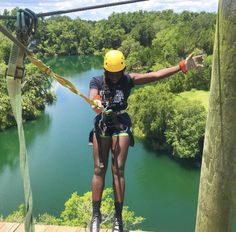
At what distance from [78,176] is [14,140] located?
8182mm

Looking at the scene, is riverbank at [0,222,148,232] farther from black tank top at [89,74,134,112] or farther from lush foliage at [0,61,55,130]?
lush foliage at [0,61,55,130]

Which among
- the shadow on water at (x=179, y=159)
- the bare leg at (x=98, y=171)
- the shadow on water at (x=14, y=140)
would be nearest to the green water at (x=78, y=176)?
the shadow on water at (x=14, y=140)

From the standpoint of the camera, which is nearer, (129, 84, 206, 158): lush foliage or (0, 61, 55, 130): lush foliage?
(129, 84, 206, 158): lush foliage

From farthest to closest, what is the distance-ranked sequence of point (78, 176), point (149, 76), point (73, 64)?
1. point (73, 64)
2. point (78, 176)
3. point (149, 76)

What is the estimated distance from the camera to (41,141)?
27250 mm

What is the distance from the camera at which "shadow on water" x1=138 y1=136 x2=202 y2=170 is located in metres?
24.7

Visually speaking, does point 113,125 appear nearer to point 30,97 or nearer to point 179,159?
point 179,159

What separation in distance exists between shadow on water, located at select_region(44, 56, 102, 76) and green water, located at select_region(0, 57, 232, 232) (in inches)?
898

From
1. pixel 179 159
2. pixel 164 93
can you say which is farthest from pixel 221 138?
pixel 164 93

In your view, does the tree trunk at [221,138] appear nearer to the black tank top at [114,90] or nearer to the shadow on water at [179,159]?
the black tank top at [114,90]

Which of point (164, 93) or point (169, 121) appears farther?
point (164, 93)

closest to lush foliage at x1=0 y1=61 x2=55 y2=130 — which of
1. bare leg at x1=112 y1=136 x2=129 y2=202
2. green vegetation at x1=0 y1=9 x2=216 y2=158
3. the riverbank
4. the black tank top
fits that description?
green vegetation at x1=0 y1=9 x2=216 y2=158

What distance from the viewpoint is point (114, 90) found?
3170 mm

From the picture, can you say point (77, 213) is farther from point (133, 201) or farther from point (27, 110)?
point (27, 110)
